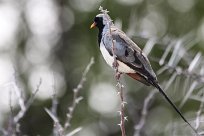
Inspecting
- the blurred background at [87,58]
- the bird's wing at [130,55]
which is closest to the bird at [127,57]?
the bird's wing at [130,55]

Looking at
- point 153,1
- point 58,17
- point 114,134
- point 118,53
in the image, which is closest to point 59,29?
point 58,17

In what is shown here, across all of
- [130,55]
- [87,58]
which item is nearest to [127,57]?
[130,55]

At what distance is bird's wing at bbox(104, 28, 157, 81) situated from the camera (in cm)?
536

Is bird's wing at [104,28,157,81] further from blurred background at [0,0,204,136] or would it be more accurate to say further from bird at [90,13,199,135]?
blurred background at [0,0,204,136]

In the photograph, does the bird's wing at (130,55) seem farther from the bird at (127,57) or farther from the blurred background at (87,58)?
the blurred background at (87,58)

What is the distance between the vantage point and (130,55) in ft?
18.1

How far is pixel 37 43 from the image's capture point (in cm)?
1387

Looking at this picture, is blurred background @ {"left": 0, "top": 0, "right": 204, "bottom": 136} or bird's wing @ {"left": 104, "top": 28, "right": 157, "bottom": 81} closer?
bird's wing @ {"left": 104, "top": 28, "right": 157, "bottom": 81}

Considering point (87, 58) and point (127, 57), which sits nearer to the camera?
point (127, 57)

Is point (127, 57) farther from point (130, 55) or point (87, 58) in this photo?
point (87, 58)

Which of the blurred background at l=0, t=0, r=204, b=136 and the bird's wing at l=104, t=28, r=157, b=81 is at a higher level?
the bird's wing at l=104, t=28, r=157, b=81

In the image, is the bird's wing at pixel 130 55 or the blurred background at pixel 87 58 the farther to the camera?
the blurred background at pixel 87 58

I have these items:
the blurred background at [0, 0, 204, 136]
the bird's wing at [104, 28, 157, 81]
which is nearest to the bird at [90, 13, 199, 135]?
the bird's wing at [104, 28, 157, 81]

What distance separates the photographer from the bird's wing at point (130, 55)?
17.6 feet
